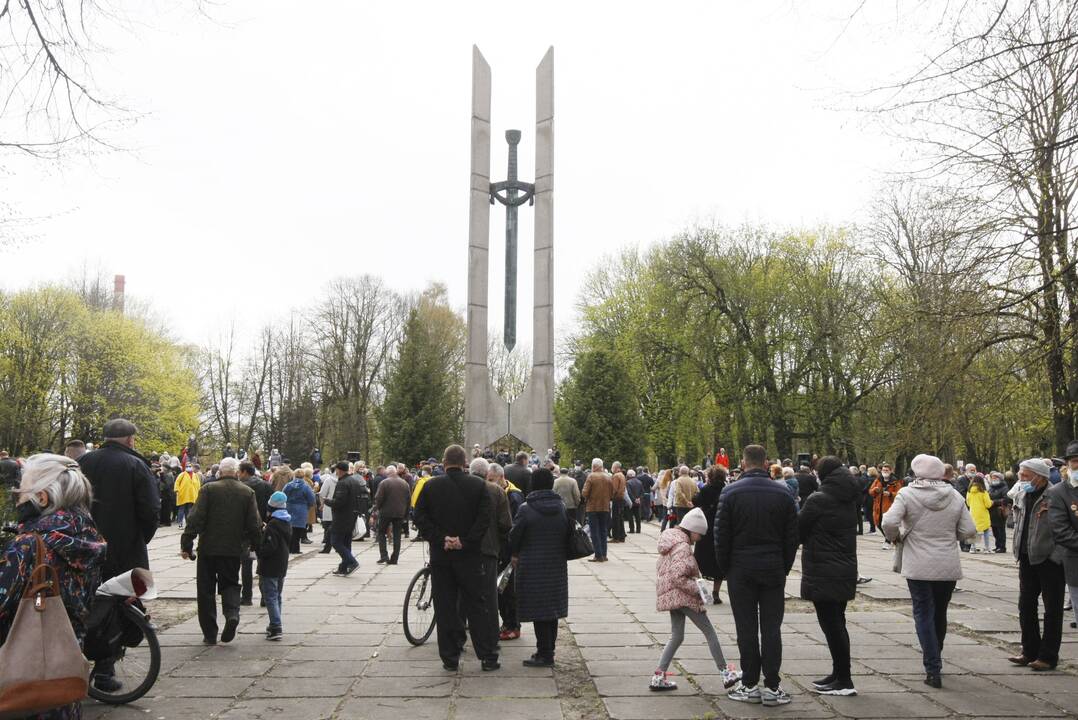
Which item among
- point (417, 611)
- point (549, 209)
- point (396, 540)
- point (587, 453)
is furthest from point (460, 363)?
point (417, 611)

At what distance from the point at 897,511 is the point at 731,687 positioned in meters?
1.83

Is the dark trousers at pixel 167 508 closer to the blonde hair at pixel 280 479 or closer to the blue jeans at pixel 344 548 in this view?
the blonde hair at pixel 280 479

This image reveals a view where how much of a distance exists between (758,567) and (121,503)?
15.2 ft

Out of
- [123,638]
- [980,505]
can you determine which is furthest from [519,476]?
[980,505]

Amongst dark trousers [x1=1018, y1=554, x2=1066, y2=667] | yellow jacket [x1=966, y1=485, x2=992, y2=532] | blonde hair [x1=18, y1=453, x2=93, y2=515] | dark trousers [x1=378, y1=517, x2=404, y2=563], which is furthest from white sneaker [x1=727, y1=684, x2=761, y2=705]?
yellow jacket [x1=966, y1=485, x2=992, y2=532]

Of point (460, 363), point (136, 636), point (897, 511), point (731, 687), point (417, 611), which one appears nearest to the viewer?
point (136, 636)

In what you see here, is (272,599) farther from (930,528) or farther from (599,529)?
(599,529)

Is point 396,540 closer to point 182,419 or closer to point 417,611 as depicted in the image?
point 417,611

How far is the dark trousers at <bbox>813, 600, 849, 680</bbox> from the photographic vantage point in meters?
6.28

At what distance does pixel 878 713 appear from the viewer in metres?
5.79

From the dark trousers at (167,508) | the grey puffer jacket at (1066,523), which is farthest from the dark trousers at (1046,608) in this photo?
the dark trousers at (167,508)

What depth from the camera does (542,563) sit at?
7344 mm

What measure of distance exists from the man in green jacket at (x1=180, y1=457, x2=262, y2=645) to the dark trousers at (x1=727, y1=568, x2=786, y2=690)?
437 cm

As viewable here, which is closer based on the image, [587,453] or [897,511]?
[897,511]
